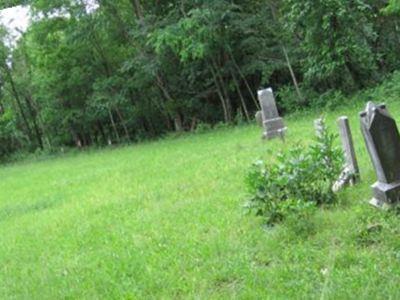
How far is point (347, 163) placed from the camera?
759 centimetres

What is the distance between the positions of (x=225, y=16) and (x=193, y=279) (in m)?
18.3

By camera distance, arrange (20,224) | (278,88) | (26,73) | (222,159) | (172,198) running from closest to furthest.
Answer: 1. (172,198)
2. (20,224)
3. (222,159)
4. (278,88)
5. (26,73)

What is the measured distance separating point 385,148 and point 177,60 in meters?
20.6

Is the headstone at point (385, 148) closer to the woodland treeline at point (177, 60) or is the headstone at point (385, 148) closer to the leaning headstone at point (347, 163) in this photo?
the leaning headstone at point (347, 163)

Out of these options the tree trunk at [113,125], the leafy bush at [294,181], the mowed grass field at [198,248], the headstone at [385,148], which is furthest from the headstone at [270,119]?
the tree trunk at [113,125]

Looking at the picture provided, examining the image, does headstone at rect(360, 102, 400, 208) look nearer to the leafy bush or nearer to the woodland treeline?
the leafy bush

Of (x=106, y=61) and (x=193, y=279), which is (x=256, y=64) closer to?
(x=106, y=61)

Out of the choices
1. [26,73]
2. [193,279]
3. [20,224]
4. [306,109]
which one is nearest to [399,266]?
[193,279]

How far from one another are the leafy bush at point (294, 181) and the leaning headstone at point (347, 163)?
1.65 ft

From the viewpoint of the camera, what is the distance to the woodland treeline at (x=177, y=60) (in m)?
20.3

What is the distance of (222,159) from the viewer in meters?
12.5

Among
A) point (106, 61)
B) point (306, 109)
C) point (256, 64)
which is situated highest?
point (106, 61)

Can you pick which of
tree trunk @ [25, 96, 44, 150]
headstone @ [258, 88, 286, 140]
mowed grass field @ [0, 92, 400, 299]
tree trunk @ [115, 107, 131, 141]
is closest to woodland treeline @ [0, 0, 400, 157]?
tree trunk @ [115, 107, 131, 141]

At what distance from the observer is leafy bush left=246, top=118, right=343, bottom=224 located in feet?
21.0
